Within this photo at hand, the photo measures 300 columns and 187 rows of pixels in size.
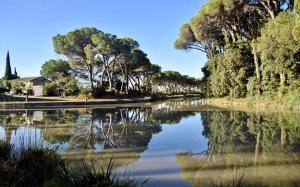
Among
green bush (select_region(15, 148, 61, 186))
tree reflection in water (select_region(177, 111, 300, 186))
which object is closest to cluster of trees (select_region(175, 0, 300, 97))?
tree reflection in water (select_region(177, 111, 300, 186))

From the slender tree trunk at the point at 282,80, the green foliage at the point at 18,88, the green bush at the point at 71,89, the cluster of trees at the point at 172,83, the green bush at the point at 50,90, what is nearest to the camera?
the slender tree trunk at the point at 282,80

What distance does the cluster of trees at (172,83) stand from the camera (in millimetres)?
66356

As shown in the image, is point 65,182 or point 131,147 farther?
point 131,147

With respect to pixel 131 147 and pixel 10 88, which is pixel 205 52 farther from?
pixel 131 147

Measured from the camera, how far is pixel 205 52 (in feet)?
131

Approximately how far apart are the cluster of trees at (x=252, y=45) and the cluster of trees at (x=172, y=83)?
28.4m

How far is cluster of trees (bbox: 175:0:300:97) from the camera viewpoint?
20797mm

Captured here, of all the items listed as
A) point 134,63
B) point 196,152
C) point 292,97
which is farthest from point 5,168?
point 134,63

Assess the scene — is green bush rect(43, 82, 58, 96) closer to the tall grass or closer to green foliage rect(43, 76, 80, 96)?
green foliage rect(43, 76, 80, 96)

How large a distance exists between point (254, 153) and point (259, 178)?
8.12 feet

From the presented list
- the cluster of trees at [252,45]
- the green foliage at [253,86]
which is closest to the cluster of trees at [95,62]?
the cluster of trees at [252,45]

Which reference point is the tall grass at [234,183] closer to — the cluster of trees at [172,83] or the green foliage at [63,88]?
the green foliage at [63,88]

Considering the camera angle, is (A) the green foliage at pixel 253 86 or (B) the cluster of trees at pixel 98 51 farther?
(B) the cluster of trees at pixel 98 51

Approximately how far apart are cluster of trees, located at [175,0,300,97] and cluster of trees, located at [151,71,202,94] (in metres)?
28.4
